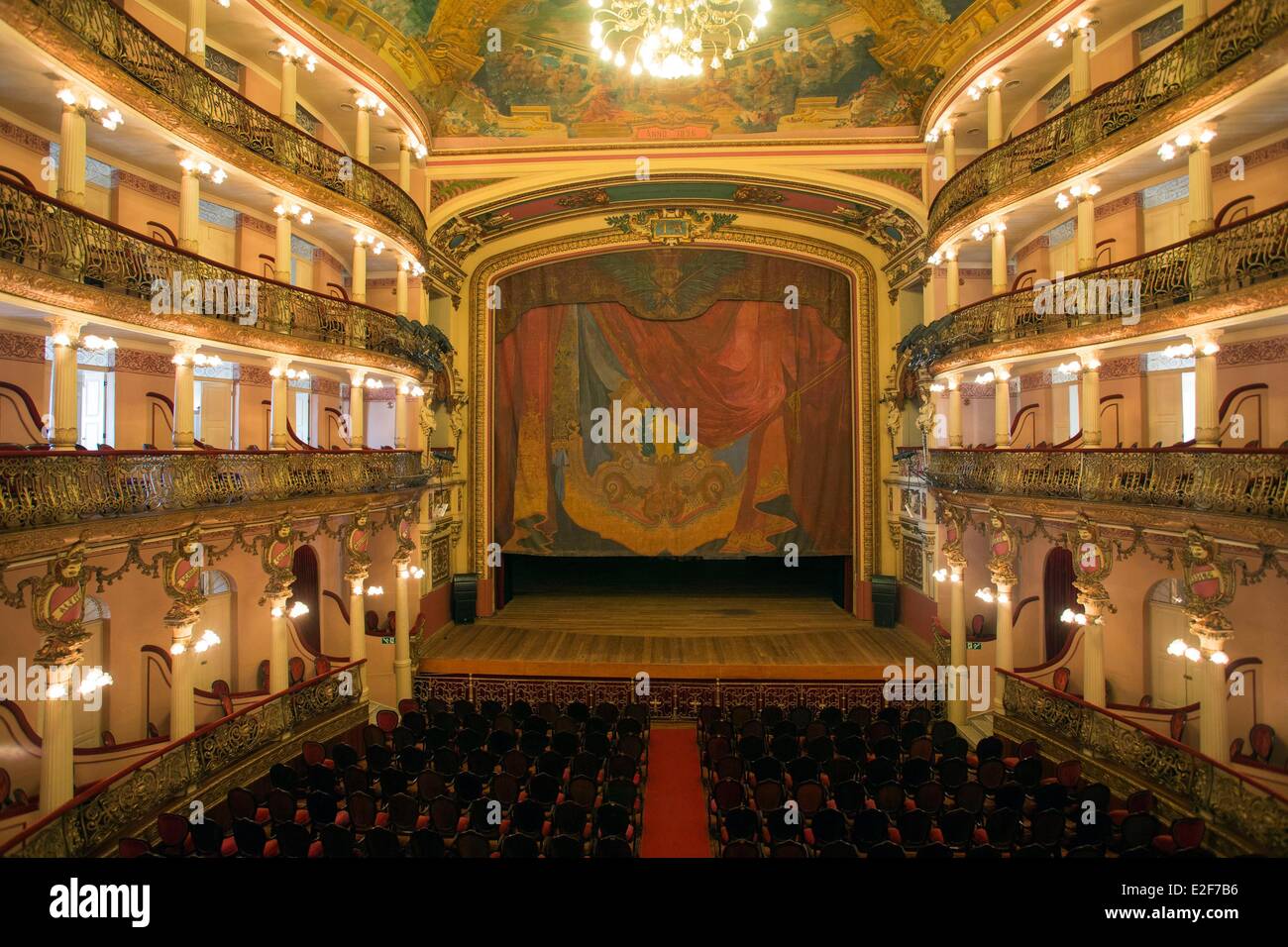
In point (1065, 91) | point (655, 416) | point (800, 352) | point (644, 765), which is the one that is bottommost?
point (644, 765)

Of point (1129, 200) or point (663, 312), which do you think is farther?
point (663, 312)

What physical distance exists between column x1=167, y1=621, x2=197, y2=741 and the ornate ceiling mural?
475 inches

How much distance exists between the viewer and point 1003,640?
42.6 ft

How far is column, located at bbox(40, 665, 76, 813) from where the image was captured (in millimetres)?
7672

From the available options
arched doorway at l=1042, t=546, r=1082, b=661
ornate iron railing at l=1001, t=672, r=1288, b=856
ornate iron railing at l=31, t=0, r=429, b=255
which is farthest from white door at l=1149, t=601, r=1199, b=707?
ornate iron railing at l=31, t=0, r=429, b=255

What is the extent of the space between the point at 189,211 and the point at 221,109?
1836 millimetres

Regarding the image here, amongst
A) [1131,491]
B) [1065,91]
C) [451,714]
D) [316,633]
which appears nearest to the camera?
[1131,491]

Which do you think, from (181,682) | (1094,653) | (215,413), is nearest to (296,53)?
(215,413)

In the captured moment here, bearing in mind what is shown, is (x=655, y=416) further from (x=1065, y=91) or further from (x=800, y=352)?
(x=1065, y=91)

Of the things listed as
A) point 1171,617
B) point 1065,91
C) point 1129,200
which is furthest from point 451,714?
point 1065,91

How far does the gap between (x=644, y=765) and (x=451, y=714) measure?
3.64 m

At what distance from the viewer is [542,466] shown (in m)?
20.1

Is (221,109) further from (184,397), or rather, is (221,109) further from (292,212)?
(184,397)

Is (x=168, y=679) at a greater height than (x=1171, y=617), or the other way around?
(x=1171, y=617)
